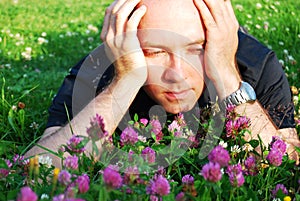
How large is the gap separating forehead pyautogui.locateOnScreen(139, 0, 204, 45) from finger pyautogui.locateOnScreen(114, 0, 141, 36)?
0.08m

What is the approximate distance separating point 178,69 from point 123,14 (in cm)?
41

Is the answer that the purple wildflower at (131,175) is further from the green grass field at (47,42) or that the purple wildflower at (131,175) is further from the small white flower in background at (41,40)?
the small white flower in background at (41,40)

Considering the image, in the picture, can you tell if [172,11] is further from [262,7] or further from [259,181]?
[262,7]

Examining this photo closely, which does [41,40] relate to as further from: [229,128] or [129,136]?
[129,136]

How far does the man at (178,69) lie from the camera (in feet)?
9.53

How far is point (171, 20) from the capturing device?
9.48ft

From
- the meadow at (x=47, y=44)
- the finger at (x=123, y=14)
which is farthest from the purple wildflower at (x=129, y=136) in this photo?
the meadow at (x=47, y=44)

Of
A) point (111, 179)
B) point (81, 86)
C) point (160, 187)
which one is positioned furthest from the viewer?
point (81, 86)

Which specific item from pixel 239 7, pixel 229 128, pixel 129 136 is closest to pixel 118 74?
pixel 229 128

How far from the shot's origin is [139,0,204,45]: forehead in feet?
9.47

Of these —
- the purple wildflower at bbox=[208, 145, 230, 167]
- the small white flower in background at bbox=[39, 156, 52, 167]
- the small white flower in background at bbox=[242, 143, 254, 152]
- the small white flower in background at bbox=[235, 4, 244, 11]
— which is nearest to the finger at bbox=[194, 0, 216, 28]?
the small white flower in background at bbox=[242, 143, 254, 152]

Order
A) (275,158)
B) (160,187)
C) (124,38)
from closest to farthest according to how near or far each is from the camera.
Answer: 1. (160,187)
2. (275,158)
3. (124,38)

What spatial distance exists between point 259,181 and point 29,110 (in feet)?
6.88

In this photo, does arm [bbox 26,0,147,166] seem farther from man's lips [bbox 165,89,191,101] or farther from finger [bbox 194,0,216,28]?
finger [bbox 194,0,216,28]
